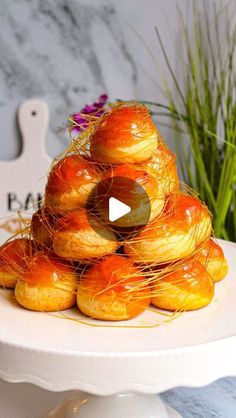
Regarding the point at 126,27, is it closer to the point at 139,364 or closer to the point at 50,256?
the point at 50,256

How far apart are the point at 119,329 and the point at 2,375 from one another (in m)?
0.13

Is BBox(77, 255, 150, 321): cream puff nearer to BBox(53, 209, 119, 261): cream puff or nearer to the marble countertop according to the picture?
BBox(53, 209, 119, 261): cream puff

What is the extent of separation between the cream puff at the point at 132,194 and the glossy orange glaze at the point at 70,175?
0.02 m

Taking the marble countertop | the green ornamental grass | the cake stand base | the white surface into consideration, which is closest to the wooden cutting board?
the green ornamental grass

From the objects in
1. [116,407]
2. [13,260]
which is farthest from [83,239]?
[116,407]

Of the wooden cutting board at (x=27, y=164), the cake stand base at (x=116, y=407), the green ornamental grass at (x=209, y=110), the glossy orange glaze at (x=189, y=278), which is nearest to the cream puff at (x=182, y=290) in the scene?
the glossy orange glaze at (x=189, y=278)

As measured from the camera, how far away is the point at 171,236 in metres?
0.75

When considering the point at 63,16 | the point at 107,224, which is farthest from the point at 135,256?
the point at 63,16

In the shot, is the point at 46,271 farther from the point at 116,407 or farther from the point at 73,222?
the point at 116,407

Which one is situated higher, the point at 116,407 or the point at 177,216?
the point at 177,216

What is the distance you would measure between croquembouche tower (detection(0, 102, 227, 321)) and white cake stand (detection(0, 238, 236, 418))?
2 cm

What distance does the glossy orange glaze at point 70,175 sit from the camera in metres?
0.77

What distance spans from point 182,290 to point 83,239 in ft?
0.41

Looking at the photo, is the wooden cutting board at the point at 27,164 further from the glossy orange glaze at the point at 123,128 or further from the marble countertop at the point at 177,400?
the glossy orange glaze at the point at 123,128
